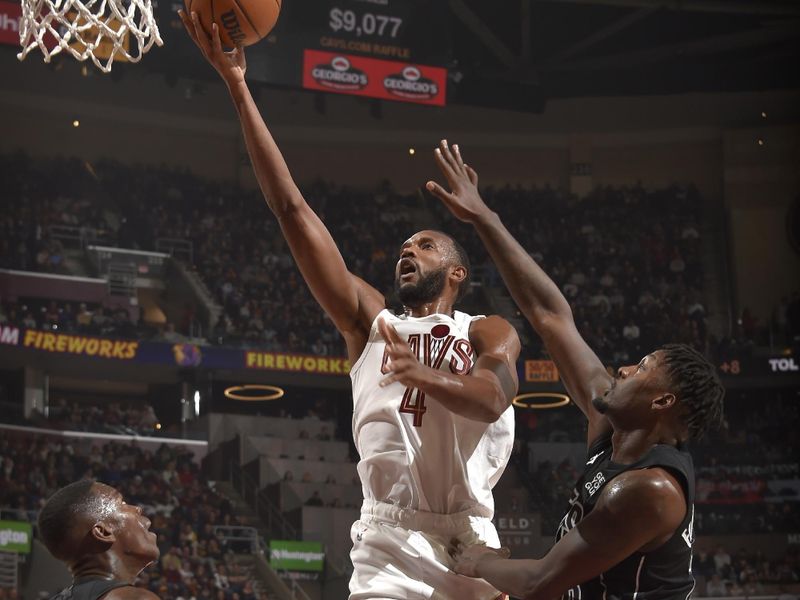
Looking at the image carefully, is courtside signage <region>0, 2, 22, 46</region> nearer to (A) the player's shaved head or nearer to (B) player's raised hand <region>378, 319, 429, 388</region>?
(A) the player's shaved head

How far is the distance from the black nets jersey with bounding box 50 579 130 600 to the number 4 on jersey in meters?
1.14

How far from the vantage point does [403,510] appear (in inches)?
155

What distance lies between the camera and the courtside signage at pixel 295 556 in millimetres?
17844

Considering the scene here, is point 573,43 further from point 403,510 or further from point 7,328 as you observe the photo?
point 403,510

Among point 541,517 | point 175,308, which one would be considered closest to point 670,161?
point 541,517

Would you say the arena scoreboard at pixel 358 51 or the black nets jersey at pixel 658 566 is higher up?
the arena scoreboard at pixel 358 51

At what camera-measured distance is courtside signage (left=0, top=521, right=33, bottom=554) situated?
16312 millimetres

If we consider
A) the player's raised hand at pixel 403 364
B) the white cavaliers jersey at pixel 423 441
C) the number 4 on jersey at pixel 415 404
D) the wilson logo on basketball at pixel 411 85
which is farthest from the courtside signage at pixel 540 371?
the player's raised hand at pixel 403 364

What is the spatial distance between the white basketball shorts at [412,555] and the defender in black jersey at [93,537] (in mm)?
777

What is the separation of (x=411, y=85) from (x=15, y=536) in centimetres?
1050

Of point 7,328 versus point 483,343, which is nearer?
point 483,343

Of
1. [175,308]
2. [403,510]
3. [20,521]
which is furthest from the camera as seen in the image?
[175,308]

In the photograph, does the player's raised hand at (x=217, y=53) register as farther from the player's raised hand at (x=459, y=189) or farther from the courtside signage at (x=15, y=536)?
the courtside signage at (x=15, y=536)

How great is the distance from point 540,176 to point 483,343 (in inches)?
875
